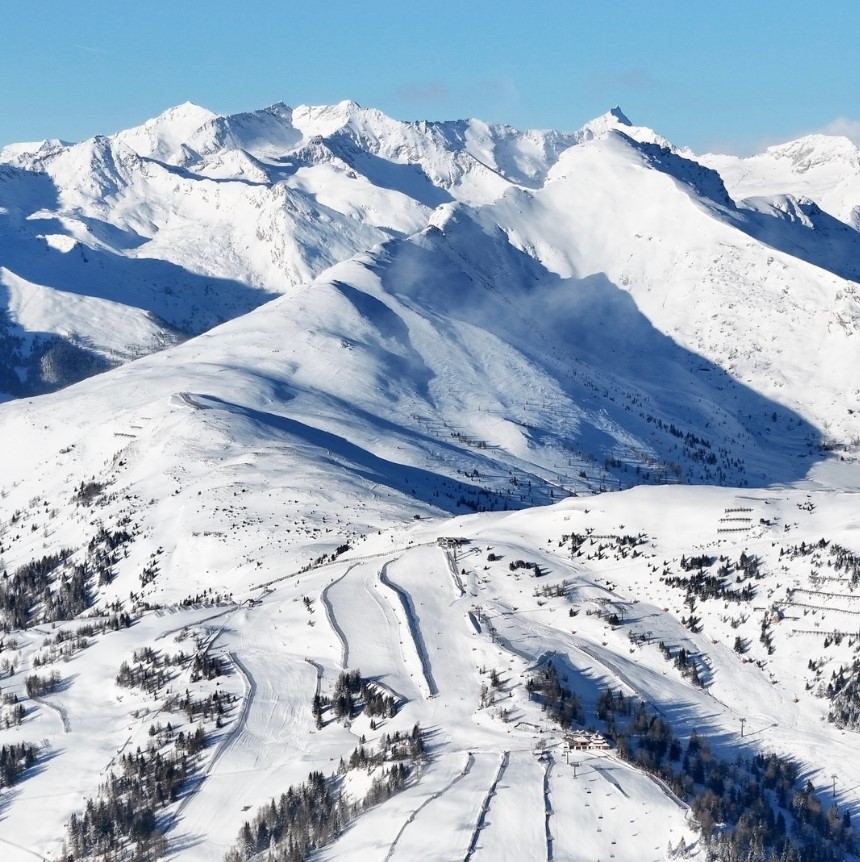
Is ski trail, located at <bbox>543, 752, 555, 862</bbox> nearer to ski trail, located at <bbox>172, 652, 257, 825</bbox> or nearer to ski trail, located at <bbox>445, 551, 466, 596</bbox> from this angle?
ski trail, located at <bbox>172, 652, 257, 825</bbox>

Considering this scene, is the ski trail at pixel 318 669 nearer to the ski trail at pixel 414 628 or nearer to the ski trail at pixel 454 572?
the ski trail at pixel 414 628

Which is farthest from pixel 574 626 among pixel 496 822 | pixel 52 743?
pixel 52 743

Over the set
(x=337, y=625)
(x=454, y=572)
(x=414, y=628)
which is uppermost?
(x=454, y=572)

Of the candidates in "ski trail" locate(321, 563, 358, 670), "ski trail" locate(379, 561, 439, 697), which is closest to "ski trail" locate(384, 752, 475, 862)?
"ski trail" locate(379, 561, 439, 697)

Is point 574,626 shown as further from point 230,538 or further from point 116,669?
point 230,538

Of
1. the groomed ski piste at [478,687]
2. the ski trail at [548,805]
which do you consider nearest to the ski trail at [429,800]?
the groomed ski piste at [478,687]

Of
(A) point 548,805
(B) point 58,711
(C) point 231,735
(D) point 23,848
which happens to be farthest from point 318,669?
(A) point 548,805

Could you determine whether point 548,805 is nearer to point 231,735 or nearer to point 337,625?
point 231,735
